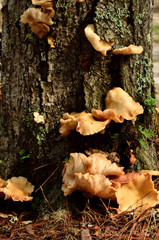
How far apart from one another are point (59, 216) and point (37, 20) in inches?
83.4

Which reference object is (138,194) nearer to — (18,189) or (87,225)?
(87,225)

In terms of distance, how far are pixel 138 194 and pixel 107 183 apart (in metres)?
0.47

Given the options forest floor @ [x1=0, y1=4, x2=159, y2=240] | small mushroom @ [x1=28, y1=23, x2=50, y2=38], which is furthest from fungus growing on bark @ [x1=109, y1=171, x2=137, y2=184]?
small mushroom @ [x1=28, y1=23, x2=50, y2=38]

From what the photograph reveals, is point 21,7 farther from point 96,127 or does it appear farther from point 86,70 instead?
point 96,127

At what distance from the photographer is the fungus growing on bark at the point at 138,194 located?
111 inches

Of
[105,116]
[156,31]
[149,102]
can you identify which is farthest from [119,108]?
[156,31]

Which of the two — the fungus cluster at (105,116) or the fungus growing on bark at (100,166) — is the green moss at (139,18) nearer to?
the fungus cluster at (105,116)

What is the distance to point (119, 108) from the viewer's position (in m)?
3.00

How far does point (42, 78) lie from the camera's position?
3.18 m

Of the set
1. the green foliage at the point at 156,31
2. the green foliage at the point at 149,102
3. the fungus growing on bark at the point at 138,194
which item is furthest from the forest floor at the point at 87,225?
the green foliage at the point at 156,31

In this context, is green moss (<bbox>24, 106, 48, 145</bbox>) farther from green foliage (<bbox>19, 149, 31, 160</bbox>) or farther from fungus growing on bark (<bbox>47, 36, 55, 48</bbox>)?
fungus growing on bark (<bbox>47, 36, 55, 48</bbox>)

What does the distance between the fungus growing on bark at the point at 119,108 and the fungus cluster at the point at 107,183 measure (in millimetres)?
430

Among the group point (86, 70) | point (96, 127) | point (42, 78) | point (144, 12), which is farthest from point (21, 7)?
point (96, 127)

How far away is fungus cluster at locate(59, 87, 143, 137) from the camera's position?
2799 mm
